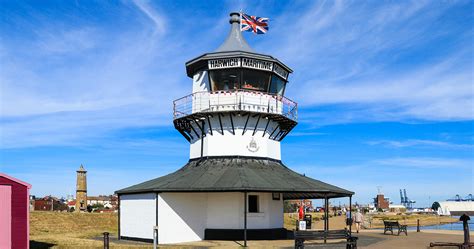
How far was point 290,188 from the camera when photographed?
22.5 meters

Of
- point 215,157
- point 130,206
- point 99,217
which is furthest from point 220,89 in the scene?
point 99,217

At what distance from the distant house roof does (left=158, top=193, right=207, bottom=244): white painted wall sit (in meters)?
0.93

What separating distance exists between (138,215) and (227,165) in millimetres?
5324

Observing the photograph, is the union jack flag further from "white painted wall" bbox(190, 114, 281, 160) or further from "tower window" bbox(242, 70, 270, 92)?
"white painted wall" bbox(190, 114, 281, 160)

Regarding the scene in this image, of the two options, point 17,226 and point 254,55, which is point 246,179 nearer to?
point 254,55

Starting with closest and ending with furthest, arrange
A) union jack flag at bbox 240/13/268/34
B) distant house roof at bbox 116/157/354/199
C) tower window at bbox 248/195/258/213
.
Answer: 1. distant house roof at bbox 116/157/354/199
2. tower window at bbox 248/195/258/213
3. union jack flag at bbox 240/13/268/34

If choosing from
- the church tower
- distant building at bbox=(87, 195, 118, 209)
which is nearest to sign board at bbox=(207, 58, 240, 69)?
the church tower

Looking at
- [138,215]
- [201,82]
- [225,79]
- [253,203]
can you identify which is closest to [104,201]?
[201,82]

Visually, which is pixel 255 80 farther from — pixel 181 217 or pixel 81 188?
pixel 81 188

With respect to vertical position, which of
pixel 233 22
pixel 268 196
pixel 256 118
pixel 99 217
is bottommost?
pixel 99 217

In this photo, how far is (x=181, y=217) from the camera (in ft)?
79.6

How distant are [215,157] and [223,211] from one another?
311 cm

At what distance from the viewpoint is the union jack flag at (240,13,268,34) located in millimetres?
29000

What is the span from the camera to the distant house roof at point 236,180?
881 inches
